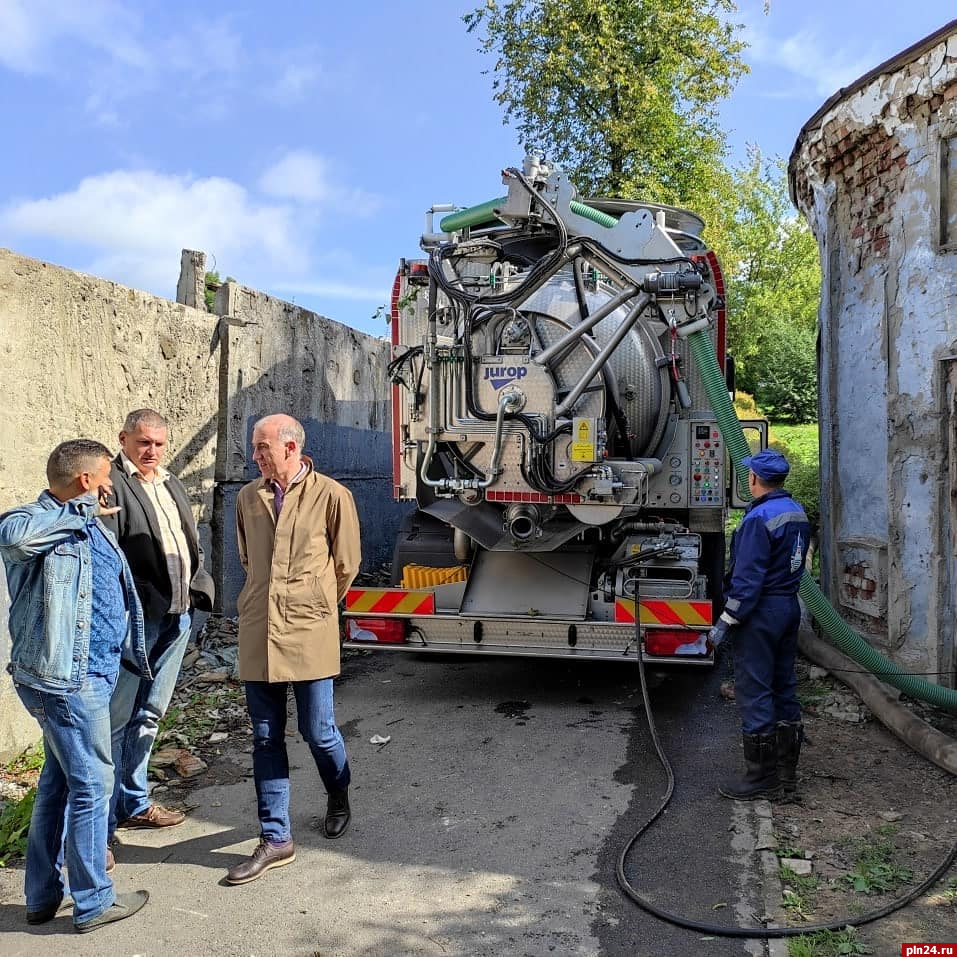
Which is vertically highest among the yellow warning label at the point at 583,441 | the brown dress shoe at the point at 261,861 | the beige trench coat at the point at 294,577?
the yellow warning label at the point at 583,441

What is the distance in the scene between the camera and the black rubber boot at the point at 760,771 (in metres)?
4.26

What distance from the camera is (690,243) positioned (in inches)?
272

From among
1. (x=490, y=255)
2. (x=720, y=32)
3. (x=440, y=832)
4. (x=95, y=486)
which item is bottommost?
(x=440, y=832)

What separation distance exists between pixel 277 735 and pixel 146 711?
652mm

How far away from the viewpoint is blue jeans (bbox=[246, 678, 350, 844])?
3603 mm

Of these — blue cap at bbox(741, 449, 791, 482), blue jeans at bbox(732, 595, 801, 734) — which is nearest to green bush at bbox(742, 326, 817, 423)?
blue cap at bbox(741, 449, 791, 482)

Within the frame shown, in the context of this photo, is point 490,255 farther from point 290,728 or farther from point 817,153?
point 290,728

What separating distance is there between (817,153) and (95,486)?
588 centimetres

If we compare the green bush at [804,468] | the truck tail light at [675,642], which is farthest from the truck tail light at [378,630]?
the green bush at [804,468]

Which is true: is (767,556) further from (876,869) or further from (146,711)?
(146,711)

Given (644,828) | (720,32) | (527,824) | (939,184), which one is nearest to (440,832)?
(527,824)

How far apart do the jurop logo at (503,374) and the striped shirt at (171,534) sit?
2378 millimetres

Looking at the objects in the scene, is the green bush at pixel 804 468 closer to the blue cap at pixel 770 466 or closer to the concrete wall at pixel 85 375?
the blue cap at pixel 770 466

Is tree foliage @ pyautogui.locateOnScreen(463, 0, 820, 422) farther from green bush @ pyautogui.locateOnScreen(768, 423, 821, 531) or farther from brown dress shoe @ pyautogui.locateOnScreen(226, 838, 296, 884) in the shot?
brown dress shoe @ pyautogui.locateOnScreen(226, 838, 296, 884)
